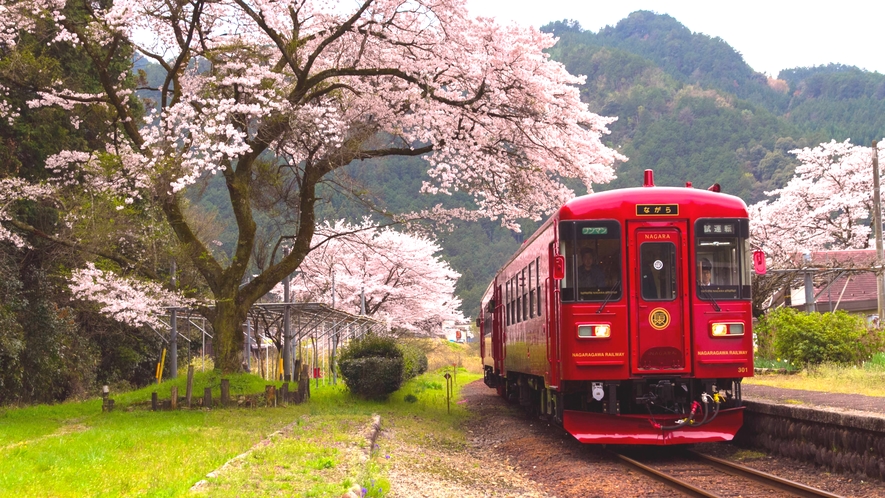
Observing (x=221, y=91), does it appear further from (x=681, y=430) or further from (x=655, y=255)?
(x=681, y=430)

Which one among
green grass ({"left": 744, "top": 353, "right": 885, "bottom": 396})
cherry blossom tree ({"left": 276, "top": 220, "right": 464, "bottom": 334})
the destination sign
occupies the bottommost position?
green grass ({"left": 744, "top": 353, "right": 885, "bottom": 396})

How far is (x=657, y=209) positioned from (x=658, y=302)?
1.09 m

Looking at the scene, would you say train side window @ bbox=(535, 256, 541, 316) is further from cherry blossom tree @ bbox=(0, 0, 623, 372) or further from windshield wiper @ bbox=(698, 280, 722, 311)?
cherry blossom tree @ bbox=(0, 0, 623, 372)

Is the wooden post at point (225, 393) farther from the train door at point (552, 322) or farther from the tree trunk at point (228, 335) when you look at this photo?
the train door at point (552, 322)

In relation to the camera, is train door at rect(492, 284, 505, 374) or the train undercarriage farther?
train door at rect(492, 284, 505, 374)

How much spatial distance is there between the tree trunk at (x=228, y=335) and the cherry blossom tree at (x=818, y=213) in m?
25.7

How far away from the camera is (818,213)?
37.3m

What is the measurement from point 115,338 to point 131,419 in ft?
43.3

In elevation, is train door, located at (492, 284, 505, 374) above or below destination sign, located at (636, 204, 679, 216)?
below

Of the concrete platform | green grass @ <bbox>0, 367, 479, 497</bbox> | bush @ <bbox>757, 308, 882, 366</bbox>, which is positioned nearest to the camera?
green grass @ <bbox>0, 367, 479, 497</bbox>

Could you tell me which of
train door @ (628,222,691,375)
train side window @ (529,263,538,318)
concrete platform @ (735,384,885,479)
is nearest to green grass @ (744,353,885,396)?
concrete platform @ (735,384,885,479)

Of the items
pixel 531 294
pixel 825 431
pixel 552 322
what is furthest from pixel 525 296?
pixel 825 431

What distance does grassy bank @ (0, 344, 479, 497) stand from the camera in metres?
7.74

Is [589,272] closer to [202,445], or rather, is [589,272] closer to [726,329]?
[726,329]
